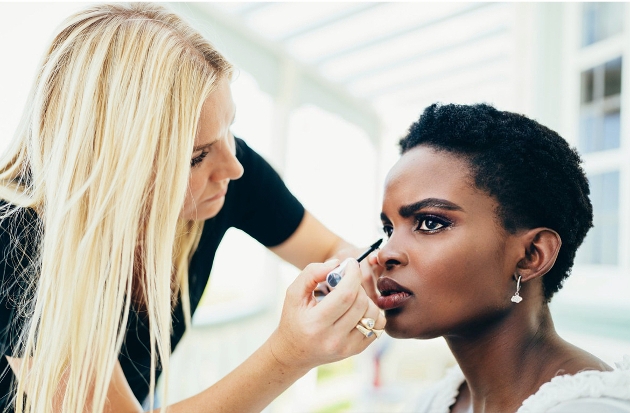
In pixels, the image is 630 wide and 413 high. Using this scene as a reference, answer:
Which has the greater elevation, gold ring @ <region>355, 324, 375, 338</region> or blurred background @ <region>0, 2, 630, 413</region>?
blurred background @ <region>0, 2, 630, 413</region>

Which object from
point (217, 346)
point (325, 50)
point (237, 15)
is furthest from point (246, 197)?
point (325, 50)

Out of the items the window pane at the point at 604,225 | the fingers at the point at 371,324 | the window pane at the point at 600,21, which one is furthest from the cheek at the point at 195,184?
the window pane at the point at 600,21

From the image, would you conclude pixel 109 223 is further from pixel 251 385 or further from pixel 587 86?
pixel 587 86

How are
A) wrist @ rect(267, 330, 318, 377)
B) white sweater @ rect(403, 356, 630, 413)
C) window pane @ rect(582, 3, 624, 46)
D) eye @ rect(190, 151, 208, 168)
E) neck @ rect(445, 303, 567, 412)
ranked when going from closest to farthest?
white sweater @ rect(403, 356, 630, 413) → wrist @ rect(267, 330, 318, 377) → neck @ rect(445, 303, 567, 412) → eye @ rect(190, 151, 208, 168) → window pane @ rect(582, 3, 624, 46)

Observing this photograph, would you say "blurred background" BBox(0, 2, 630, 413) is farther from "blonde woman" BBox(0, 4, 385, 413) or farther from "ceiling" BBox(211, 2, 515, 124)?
"blonde woman" BBox(0, 4, 385, 413)

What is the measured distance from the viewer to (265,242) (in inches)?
58.1

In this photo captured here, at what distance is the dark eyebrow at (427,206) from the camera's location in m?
1.00

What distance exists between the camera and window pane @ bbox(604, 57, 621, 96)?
2534mm

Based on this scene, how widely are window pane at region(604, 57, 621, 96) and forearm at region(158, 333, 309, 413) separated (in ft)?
8.10

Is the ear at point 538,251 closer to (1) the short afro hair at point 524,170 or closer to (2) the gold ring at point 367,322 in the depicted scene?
(1) the short afro hair at point 524,170

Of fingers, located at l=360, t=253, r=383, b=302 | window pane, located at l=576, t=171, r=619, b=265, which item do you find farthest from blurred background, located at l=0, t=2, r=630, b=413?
fingers, located at l=360, t=253, r=383, b=302

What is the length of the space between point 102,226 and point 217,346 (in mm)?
2559

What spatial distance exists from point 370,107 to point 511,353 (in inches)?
181

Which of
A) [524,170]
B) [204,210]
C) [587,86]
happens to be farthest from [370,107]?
[524,170]
